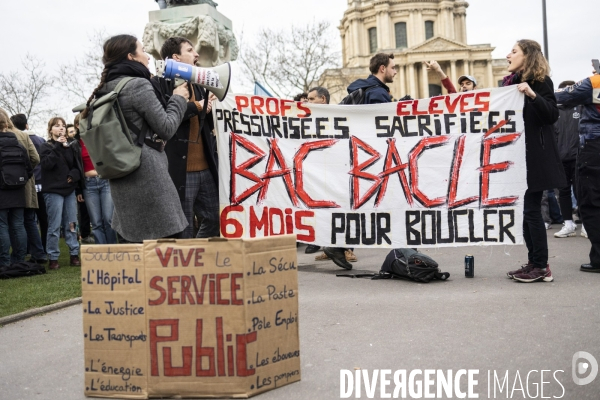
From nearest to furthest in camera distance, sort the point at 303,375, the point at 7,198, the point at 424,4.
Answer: the point at 303,375, the point at 7,198, the point at 424,4

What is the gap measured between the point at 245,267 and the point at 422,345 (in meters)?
1.46

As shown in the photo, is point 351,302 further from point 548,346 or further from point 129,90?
point 129,90

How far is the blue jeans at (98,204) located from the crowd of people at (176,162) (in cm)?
1

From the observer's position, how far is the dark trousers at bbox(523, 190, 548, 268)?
6202 mm

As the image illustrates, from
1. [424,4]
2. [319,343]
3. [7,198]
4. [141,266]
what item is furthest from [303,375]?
[424,4]

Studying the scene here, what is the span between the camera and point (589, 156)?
6.89 meters

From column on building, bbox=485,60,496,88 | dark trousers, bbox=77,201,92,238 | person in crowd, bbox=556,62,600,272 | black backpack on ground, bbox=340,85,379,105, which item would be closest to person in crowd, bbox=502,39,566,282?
person in crowd, bbox=556,62,600,272

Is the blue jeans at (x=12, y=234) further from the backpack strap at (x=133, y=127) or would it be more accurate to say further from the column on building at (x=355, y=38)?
the column on building at (x=355, y=38)

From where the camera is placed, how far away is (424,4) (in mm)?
91500

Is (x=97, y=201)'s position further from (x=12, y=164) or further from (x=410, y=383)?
(x=410, y=383)

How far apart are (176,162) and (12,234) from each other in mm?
4543

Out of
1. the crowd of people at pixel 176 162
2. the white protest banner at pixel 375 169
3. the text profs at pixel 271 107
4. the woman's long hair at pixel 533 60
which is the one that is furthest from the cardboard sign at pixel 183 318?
the woman's long hair at pixel 533 60

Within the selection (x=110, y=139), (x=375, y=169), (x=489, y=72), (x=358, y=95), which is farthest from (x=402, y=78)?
(x=110, y=139)

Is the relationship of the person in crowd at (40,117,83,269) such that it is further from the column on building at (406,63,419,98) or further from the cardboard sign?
the column on building at (406,63,419,98)
